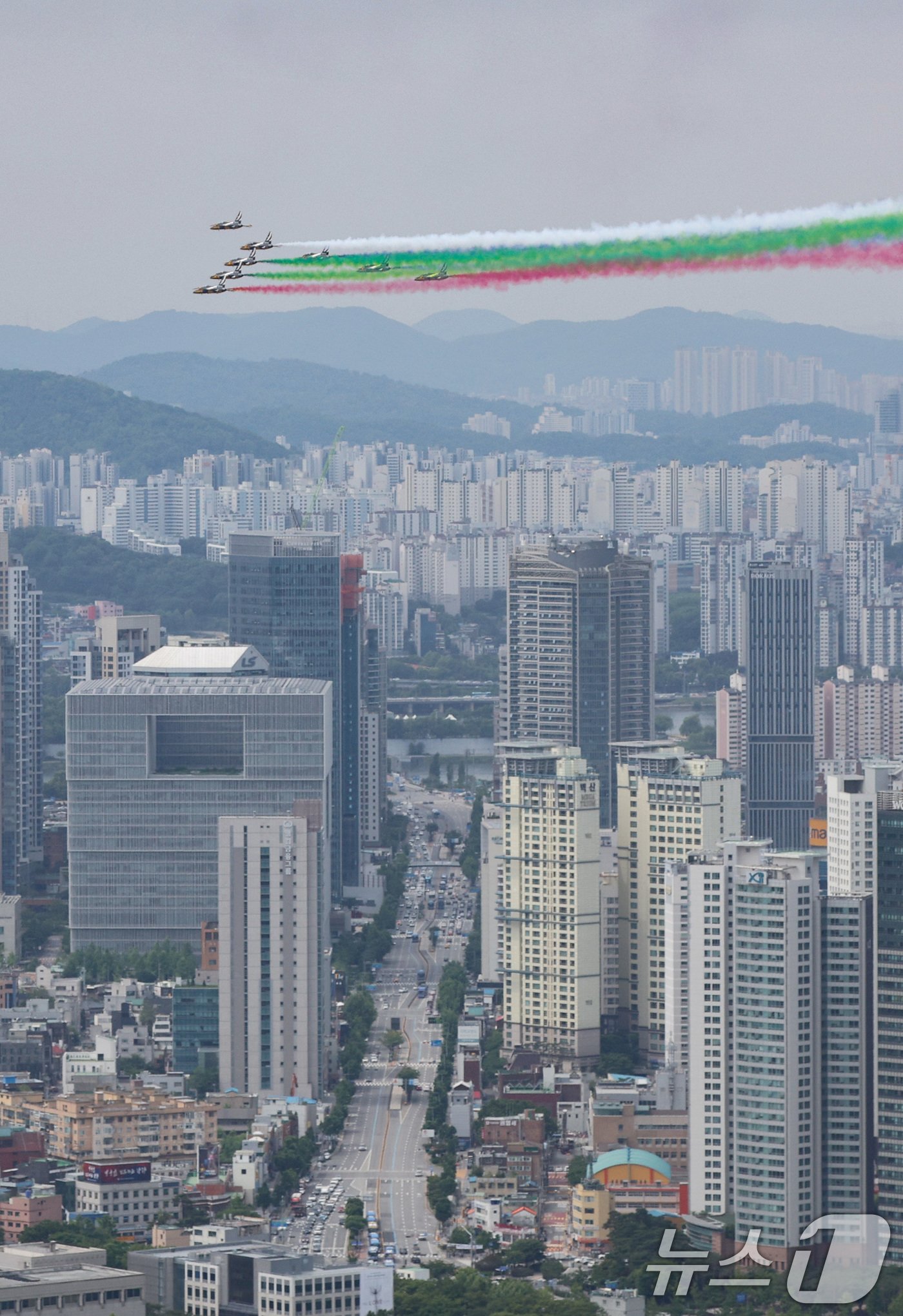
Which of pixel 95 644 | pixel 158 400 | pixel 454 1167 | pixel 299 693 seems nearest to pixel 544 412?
pixel 158 400

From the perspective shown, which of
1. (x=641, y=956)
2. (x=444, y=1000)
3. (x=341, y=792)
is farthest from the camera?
(x=341, y=792)

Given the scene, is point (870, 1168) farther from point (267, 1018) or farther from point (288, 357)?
point (288, 357)

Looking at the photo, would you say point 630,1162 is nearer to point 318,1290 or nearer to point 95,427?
point 318,1290

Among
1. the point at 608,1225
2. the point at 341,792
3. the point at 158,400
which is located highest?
the point at 158,400

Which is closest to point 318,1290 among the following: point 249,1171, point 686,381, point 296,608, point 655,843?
point 249,1171

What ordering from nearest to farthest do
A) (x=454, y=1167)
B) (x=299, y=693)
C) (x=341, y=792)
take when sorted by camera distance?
1. (x=454, y=1167)
2. (x=299, y=693)
3. (x=341, y=792)

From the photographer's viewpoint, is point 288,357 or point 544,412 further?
point 288,357

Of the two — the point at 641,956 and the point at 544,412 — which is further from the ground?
the point at 544,412

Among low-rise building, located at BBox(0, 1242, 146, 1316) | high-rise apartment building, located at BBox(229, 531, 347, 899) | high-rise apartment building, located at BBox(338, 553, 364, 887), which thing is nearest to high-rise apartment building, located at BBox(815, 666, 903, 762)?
high-rise apartment building, located at BBox(338, 553, 364, 887)
